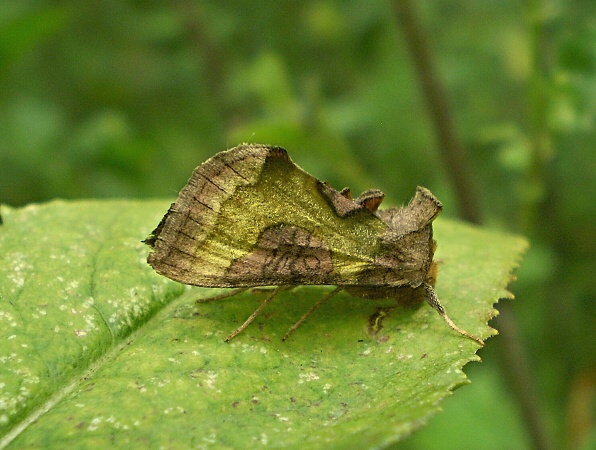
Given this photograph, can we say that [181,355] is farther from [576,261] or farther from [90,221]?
[576,261]

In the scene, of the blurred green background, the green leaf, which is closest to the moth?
the green leaf

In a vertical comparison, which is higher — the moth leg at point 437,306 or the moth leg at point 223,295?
the moth leg at point 437,306

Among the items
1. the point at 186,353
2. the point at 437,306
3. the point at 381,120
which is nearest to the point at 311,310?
the point at 437,306

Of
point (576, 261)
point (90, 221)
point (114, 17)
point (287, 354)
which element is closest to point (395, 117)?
point (576, 261)

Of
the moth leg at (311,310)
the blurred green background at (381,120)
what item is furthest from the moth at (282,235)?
the blurred green background at (381,120)

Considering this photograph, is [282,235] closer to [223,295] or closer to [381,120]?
[223,295]

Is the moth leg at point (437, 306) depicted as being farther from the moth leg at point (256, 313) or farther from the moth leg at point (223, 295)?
the moth leg at point (223, 295)

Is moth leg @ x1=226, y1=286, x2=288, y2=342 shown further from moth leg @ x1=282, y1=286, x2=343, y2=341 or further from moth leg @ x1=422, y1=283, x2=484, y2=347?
moth leg @ x1=422, y1=283, x2=484, y2=347
